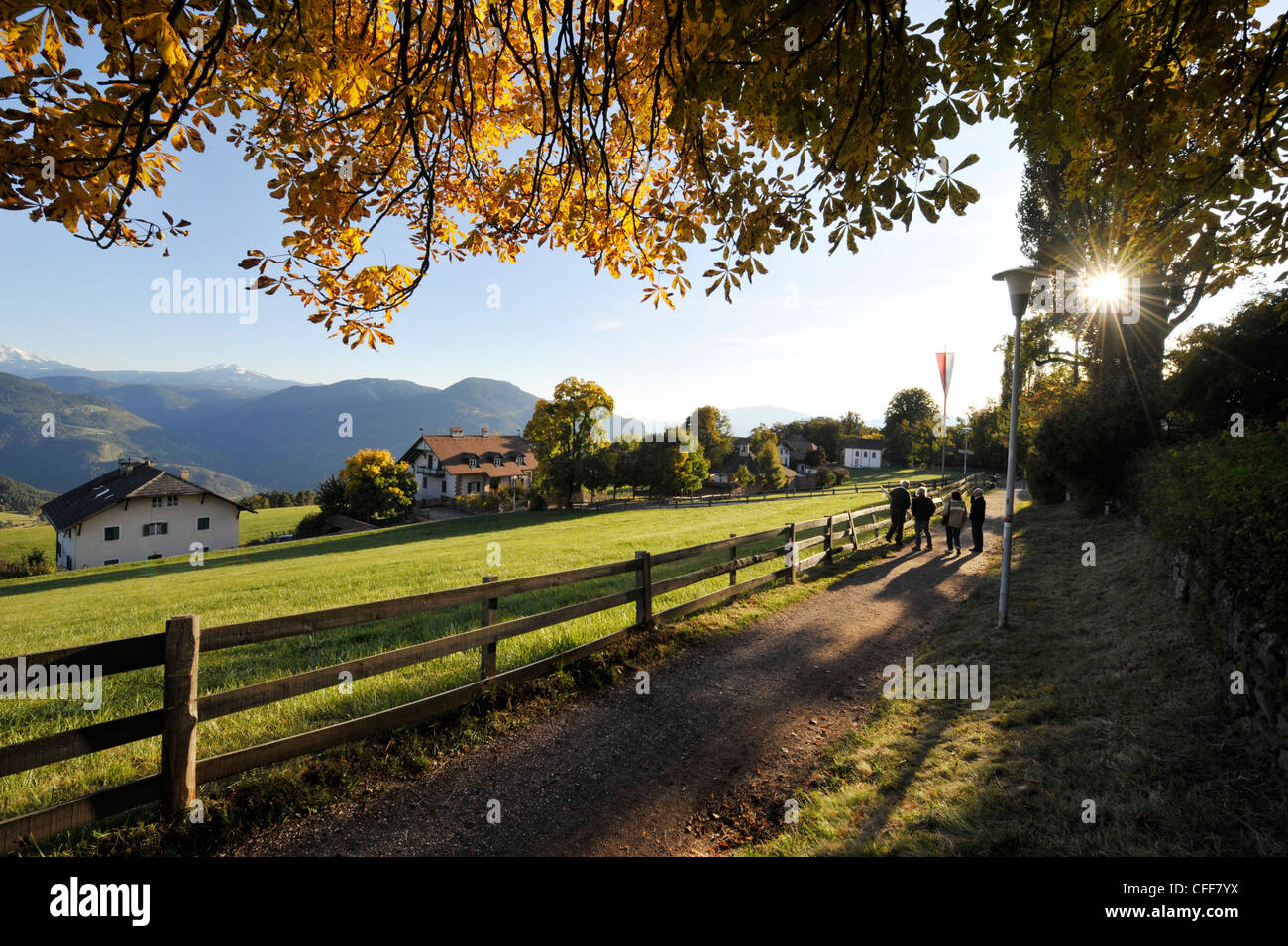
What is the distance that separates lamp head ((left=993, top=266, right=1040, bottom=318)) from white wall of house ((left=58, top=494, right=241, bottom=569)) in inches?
2506

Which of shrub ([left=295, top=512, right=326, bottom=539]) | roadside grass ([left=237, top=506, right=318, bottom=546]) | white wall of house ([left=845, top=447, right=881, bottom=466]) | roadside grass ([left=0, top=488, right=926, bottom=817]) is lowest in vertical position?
roadside grass ([left=237, top=506, right=318, bottom=546])

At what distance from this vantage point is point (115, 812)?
2.89m

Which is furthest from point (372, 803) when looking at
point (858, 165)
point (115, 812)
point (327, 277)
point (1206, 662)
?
point (1206, 662)

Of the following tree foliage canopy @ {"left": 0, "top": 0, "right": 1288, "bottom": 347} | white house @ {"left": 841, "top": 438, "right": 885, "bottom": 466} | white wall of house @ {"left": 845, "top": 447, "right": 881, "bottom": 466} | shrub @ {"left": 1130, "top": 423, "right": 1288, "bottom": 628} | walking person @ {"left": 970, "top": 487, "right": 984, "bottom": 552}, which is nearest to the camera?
tree foliage canopy @ {"left": 0, "top": 0, "right": 1288, "bottom": 347}

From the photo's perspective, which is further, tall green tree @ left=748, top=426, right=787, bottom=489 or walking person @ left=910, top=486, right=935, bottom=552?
tall green tree @ left=748, top=426, right=787, bottom=489

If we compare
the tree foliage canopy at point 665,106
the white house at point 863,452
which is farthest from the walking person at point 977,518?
the white house at point 863,452

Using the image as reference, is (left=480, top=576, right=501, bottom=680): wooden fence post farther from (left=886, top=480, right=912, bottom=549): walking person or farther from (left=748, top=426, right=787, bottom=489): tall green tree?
(left=748, top=426, right=787, bottom=489): tall green tree

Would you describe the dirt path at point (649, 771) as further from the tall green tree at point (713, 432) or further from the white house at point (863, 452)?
the white house at point (863, 452)

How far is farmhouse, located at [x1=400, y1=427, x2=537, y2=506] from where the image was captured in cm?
6844

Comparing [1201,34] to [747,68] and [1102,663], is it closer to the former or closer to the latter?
[747,68]

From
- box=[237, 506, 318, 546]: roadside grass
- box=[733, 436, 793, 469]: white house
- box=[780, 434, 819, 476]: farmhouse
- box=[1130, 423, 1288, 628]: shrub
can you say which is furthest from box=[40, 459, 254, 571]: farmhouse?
box=[780, 434, 819, 476]: farmhouse

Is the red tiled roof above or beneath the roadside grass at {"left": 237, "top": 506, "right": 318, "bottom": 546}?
above

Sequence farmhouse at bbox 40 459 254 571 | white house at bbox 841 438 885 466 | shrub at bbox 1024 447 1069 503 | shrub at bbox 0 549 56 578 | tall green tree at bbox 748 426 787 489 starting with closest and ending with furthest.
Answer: shrub at bbox 1024 447 1069 503 < shrub at bbox 0 549 56 578 < farmhouse at bbox 40 459 254 571 < tall green tree at bbox 748 426 787 489 < white house at bbox 841 438 885 466
